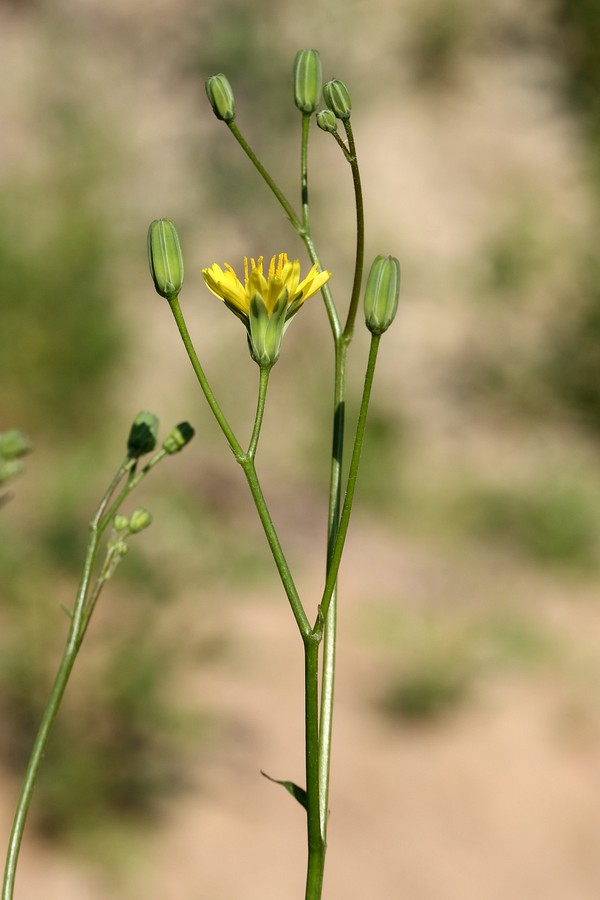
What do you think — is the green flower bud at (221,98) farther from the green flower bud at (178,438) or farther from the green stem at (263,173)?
the green flower bud at (178,438)

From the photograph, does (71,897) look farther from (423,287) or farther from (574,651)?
(423,287)

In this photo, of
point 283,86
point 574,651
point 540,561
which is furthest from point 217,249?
point 574,651

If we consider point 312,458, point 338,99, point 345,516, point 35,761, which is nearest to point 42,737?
point 35,761

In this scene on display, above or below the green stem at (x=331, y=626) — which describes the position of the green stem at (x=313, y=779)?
below

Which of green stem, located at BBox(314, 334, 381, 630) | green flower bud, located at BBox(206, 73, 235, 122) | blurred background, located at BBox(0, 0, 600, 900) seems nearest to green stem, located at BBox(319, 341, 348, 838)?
green stem, located at BBox(314, 334, 381, 630)

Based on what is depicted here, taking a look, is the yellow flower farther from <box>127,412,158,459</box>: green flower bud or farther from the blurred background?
the blurred background

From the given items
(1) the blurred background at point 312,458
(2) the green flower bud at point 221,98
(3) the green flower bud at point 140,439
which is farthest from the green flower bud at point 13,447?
(1) the blurred background at point 312,458
